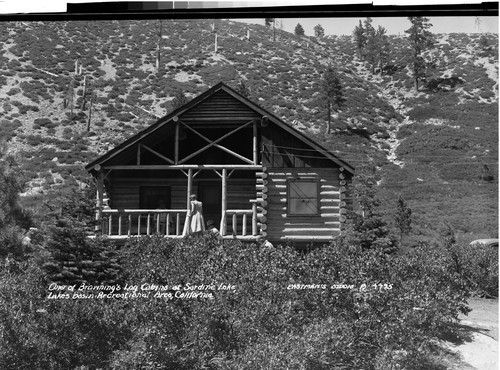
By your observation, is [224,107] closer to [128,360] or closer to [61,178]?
[61,178]

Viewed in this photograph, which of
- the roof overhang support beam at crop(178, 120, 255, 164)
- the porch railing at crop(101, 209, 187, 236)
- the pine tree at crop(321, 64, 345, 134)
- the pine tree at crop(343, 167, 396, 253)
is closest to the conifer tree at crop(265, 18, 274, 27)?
the pine tree at crop(321, 64, 345, 134)

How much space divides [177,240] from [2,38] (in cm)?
521

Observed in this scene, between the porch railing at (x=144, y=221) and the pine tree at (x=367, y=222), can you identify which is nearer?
the porch railing at (x=144, y=221)

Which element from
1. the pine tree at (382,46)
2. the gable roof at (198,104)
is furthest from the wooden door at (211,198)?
the pine tree at (382,46)

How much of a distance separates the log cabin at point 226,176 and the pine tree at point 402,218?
169cm

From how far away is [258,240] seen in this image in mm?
14695

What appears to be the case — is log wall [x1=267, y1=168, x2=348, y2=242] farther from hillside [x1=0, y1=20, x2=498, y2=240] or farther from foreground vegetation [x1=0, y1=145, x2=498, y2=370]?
foreground vegetation [x1=0, y1=145, x2=498, y2=370]

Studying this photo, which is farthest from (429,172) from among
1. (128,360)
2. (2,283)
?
(2,283)

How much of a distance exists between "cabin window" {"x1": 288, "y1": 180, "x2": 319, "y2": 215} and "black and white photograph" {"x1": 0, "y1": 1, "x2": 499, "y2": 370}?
1.30 m

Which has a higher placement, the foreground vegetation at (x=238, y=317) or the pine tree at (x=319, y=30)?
the pine tree at (x=319, y=30)

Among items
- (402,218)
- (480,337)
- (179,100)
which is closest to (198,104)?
(179,100)

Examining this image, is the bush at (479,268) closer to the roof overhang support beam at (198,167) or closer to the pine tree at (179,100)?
the roof overhang support beam at (198,167)

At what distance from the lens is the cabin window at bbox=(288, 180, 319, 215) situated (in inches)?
620

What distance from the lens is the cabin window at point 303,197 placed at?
15742mm
